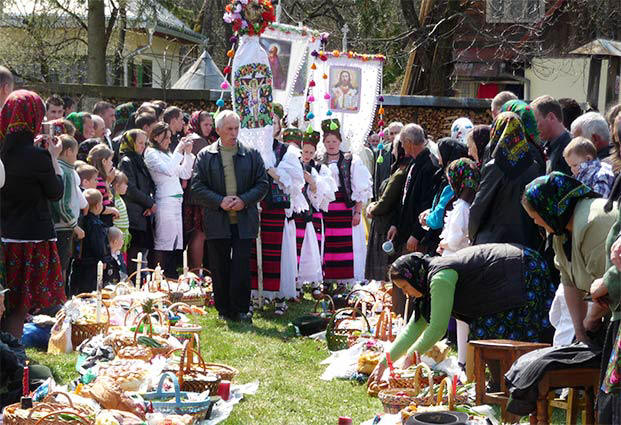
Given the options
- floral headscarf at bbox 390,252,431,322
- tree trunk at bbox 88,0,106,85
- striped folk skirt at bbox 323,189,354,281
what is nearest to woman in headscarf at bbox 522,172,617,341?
floral headscarf at bbox 390,252,431,322

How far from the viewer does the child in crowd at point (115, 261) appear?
9.59 m

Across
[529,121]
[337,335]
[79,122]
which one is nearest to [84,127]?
[79,122]

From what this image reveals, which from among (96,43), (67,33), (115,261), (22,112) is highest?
(67,33)

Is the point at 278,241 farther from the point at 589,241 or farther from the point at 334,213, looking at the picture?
the point at 589,241

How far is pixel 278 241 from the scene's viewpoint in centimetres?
1048

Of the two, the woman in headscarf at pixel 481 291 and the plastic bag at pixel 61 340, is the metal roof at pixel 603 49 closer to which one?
the woman in headscarf at pixel 481 291

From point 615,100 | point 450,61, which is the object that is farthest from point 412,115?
point 615,100

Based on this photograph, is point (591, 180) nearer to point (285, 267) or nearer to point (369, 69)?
point (285, 267)

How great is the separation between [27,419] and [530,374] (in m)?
2.34

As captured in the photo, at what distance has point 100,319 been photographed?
7797 millimetres

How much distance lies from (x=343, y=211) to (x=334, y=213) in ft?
0.33

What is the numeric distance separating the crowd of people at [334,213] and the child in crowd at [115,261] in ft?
0.08

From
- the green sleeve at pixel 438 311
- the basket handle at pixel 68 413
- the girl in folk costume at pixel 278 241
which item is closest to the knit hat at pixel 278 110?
the girl in folk costume at pixel 278 241

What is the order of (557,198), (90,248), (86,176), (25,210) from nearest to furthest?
(557,198) → (25,210) → (90,248) → (86,176)
